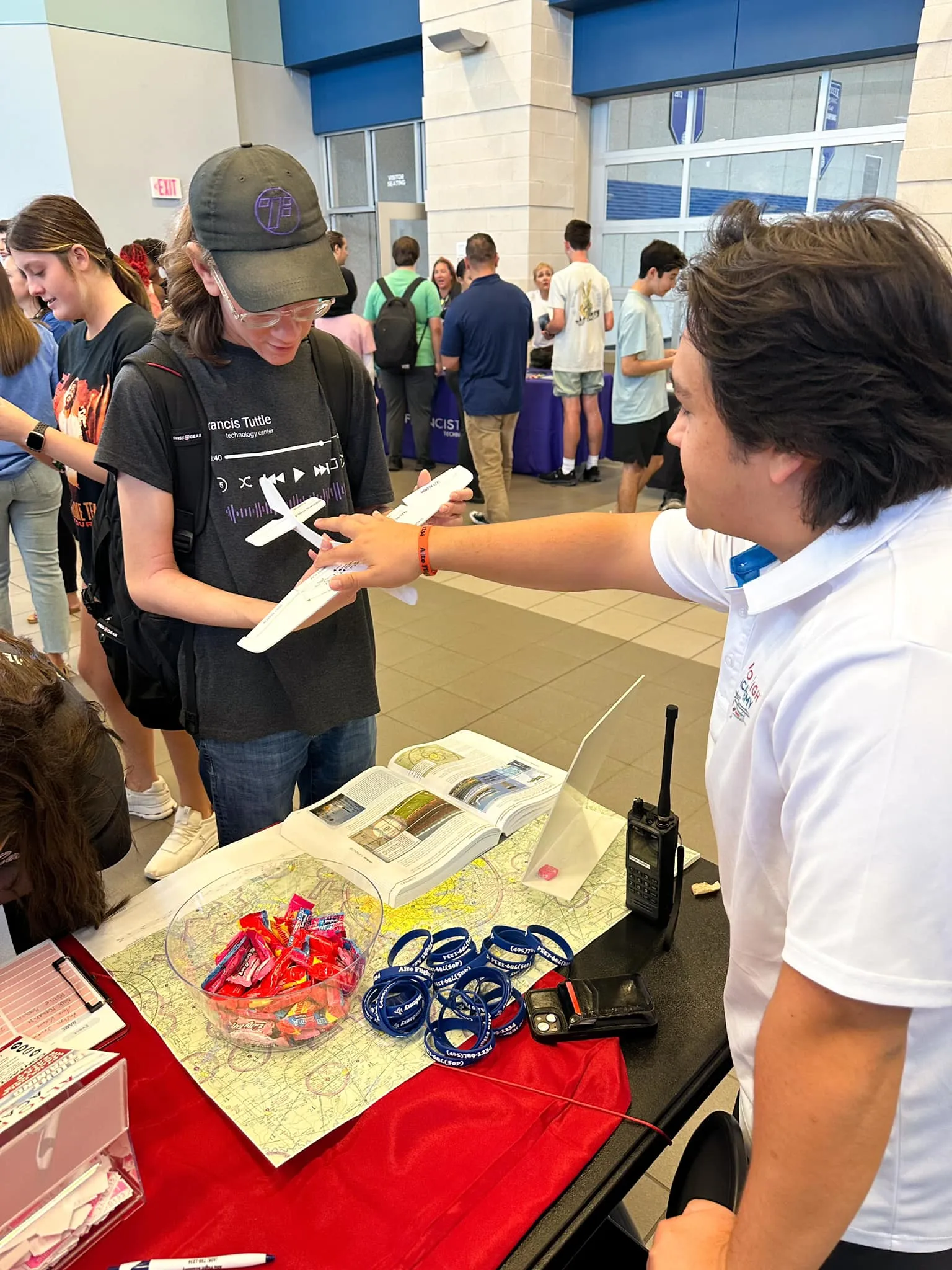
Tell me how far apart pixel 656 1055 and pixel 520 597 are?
3641 mm

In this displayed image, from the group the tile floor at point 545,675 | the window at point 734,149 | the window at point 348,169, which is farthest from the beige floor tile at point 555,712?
the window at point 348,169

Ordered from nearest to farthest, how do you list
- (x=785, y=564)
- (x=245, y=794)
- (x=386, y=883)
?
(x=785, y=564) → (x=386, y=883) → (x=245, y=794)

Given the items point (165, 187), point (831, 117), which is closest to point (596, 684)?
point (831, 117)

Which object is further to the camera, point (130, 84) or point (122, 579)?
point (130, 84)

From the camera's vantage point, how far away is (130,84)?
8.61 meters

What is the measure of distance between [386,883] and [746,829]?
0.58m

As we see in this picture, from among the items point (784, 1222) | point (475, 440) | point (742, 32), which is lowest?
point (475, 440)

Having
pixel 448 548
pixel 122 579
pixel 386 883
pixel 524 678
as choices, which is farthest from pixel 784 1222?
pixel 524 678

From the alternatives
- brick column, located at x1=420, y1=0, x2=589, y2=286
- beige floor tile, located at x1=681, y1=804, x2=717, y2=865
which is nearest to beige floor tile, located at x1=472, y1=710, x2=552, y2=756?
beige floor tile, located at x1=681, y1=804, x2=717, y2=865

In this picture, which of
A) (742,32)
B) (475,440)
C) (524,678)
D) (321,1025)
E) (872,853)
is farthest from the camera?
(742,32)

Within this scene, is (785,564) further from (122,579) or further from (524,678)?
(524,678)

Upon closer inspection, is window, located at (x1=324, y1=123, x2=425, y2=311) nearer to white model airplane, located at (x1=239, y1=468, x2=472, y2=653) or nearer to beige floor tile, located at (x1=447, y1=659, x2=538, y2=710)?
beige floor tile, located at (x1=447, y1=659, x2=538, y2=710)

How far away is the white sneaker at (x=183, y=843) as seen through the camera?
238 cm

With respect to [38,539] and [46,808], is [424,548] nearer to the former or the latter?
[46,808]
